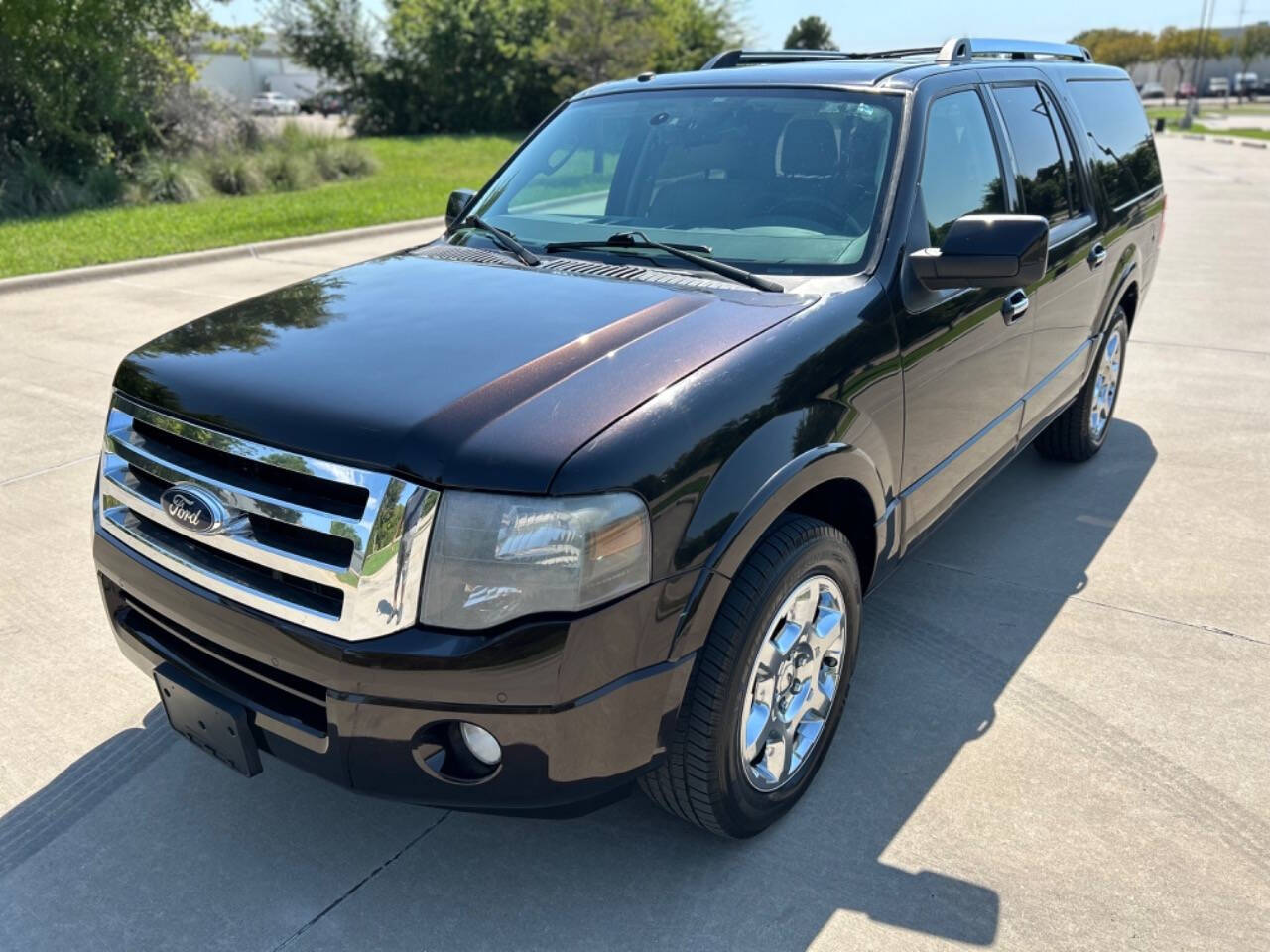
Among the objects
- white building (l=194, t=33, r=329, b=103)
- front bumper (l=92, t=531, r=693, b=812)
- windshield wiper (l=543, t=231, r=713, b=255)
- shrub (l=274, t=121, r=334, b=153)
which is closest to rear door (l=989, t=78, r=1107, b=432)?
windshield wiper (l=543, t=231, r=713, b=255)

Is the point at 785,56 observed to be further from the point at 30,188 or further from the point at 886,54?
the point at 30,188

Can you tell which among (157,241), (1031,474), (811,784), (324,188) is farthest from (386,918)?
(324,188)

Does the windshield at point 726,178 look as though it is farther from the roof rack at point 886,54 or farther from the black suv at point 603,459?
the roof rack at point 886,54

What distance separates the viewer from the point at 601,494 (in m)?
2.14

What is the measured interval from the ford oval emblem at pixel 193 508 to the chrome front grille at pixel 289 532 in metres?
0.01

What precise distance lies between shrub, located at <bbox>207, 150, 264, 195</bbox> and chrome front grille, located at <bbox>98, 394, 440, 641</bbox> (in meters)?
14.6

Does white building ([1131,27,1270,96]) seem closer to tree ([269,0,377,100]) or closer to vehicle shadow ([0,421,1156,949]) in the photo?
tree ([269,0,377,100])

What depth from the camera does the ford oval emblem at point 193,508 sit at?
2363 millimetres

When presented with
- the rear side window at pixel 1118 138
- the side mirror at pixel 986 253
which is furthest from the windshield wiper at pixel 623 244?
the rear side window at pixel 1118 138

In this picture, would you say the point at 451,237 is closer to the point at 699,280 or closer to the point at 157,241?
the point at 699,280

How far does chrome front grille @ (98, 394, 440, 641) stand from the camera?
7.02ft

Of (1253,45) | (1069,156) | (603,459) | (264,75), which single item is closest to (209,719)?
(603,459)

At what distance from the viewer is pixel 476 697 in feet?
7.07

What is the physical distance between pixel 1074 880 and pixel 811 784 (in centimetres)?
71
